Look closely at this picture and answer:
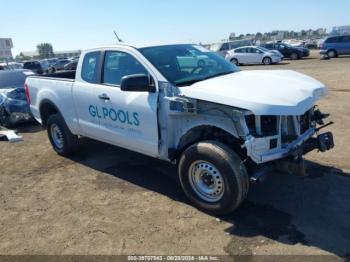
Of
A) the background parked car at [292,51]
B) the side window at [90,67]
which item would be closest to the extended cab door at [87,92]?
the side window at [90,67]

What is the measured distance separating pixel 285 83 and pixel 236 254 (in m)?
2.02

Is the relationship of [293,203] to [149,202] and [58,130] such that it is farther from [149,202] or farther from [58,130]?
[58,130]

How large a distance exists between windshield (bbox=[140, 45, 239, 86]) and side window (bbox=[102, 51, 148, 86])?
196 millimetres

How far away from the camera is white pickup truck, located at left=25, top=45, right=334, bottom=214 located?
401 centimetres

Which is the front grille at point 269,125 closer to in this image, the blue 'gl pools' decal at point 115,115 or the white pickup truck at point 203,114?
the white pickup truck at point 203,114

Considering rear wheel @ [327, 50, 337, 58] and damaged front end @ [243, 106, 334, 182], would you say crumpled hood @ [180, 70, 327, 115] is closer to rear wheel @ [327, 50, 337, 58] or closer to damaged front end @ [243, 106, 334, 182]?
damaged front end @ [243, 106, 334, 182]

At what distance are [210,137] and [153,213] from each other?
3.80 feet

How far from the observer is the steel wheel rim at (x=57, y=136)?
269 inches

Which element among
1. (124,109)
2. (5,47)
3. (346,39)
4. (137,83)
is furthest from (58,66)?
(137,83)

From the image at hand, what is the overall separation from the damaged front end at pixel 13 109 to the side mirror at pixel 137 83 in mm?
6452

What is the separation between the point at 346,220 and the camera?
412 centimetres

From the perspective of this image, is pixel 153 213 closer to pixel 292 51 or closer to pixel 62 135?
pixel 62 135

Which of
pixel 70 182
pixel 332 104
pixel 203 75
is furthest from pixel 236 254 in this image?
pixel 332 104

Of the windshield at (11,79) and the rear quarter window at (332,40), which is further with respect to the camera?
the rear quarter window at (332,40)
